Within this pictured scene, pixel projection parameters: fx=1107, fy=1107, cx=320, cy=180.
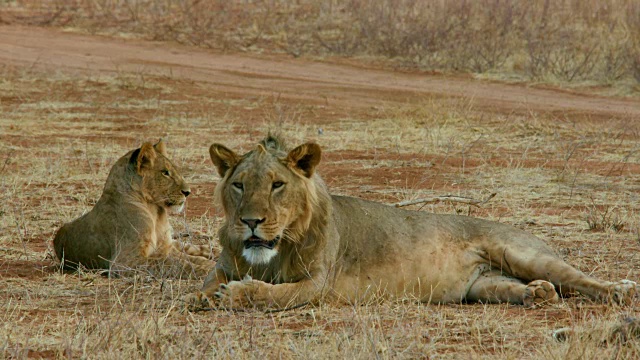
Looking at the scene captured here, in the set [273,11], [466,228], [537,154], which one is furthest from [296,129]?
[273,11]

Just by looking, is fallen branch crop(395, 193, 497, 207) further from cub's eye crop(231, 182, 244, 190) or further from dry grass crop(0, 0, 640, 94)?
dry grass crop(0, 0, 640, 94)

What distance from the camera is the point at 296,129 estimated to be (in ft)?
45.2

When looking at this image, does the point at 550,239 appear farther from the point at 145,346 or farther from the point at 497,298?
the point at 145,346

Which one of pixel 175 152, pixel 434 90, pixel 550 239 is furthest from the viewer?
pixel 434 90

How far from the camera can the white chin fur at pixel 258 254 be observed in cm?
524

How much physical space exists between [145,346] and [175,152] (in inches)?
301

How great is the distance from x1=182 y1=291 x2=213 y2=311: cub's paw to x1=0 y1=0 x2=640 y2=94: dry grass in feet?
46.3

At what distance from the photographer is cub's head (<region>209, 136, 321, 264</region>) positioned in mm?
5207

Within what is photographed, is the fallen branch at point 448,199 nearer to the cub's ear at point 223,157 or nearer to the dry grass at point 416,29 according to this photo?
the cub's ear at point 223,157

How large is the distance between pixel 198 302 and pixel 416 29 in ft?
59.4

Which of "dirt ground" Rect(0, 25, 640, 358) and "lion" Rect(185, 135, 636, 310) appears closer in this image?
"dirt ground" Rect(0, 25, 640, 358)

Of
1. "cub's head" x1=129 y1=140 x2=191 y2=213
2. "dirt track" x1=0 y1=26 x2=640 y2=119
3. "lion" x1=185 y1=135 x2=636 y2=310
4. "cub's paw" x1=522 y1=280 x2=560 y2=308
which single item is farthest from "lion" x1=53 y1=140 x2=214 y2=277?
"dirt track" x1=0 y1=26 x2=640 y2=119

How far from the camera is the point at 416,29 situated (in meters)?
22.9

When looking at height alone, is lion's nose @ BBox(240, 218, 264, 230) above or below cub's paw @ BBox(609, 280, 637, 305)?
above
